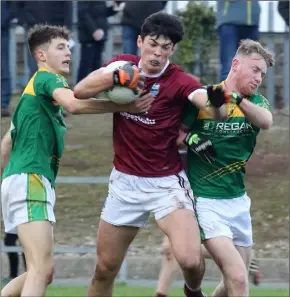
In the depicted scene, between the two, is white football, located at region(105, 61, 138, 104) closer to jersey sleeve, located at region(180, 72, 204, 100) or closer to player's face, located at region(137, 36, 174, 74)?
player's face, located at region(137, 36, 174, 74)

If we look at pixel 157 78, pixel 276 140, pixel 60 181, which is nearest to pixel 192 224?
pixel 157 78

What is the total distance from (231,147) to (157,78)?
2.70 feet

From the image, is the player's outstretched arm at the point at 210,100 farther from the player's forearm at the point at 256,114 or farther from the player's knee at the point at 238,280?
the player's knee at the point at 238,280

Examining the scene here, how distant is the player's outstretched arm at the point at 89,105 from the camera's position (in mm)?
7828

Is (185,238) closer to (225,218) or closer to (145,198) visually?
(145,198)

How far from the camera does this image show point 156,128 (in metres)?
8.20

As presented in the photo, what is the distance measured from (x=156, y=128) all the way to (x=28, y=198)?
1.06 metres

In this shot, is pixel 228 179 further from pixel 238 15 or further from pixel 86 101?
pixel 238 15

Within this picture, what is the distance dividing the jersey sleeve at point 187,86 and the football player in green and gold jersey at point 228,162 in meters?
0.19

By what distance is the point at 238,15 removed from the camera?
493 inches

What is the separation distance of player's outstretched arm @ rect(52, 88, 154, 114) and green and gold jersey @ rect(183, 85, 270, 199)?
0.54 meters

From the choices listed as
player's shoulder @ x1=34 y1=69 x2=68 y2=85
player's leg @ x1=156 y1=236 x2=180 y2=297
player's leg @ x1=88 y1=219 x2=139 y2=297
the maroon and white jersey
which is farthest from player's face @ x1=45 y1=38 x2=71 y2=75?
player's leg @ x1=156 y1=236 x2=180 y2=297

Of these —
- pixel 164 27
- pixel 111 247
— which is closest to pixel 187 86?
pixel 164 27

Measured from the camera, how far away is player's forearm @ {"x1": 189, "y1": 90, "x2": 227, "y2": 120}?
26.2 feet
